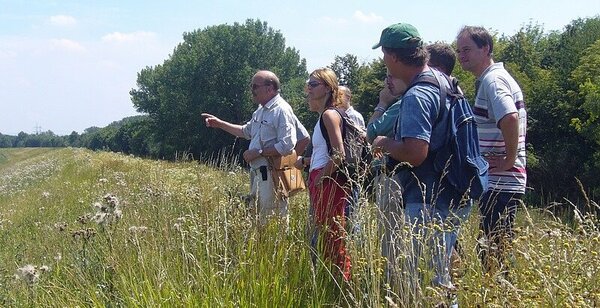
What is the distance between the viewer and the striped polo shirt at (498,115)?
3.97 m

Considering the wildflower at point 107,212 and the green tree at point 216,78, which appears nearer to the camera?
the wildflower at point 107,212

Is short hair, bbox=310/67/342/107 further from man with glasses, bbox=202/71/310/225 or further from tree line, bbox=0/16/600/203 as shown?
tree line, bbox=0/16/600/203

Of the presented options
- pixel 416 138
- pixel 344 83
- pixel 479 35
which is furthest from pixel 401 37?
pixel 344 83

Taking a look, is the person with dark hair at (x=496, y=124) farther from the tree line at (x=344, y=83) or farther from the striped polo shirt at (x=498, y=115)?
the tree line at (x=344, y=83)

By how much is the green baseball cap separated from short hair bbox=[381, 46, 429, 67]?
0.02 meters

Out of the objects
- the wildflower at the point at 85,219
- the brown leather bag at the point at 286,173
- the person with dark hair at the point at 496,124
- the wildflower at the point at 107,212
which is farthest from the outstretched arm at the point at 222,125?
the person with dark hair at the point at 496,124

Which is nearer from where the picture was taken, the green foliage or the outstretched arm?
the outstretched arm

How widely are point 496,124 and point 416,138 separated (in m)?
1.14

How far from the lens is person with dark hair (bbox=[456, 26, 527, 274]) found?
390cm

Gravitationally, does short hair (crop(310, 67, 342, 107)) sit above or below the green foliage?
below

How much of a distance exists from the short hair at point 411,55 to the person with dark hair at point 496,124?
77 cm

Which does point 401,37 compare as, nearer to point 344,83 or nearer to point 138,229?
point 138,229

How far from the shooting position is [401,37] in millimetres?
3391

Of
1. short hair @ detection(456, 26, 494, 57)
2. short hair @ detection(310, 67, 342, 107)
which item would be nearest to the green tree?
short hair @ detection(310, 67, 342, 107)
